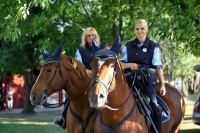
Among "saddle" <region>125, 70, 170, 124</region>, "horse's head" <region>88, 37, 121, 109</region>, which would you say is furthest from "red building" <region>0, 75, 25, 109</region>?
"horse's head" <region>88, 37, 121, 109</region>

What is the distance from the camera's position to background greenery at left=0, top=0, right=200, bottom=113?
32.4 feet

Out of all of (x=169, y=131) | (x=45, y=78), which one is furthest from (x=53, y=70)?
(x=169, y=131)

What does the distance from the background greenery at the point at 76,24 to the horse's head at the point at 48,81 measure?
217cm

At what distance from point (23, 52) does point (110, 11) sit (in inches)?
343

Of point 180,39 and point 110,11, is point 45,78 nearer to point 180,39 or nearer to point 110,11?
point 180,39

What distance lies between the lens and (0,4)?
977 centimetres

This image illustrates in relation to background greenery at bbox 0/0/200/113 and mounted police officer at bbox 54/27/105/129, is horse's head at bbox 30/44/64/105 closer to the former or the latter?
mounted police officer at bbox 54/27/105/129

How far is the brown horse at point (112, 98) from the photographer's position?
16.4 ft

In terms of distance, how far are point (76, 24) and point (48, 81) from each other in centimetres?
1586

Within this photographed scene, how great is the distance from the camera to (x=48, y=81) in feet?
20.7

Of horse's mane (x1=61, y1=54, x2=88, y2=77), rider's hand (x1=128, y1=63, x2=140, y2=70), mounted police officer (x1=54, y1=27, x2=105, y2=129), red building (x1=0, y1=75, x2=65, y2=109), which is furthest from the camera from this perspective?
red building (x1=0, y1=75, x2=65, y2=109)

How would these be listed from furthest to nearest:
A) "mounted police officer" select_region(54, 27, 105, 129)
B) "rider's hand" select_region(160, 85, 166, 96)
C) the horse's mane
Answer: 1. "mounted police officer" select_region(54, 27, 105, 129)
2. "rider's hand" select_region(160, 85, 166, 96)
3. the horse's mane

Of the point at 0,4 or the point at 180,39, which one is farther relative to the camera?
the point at 180,39

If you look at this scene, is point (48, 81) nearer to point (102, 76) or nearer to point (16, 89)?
point (102, 76)
